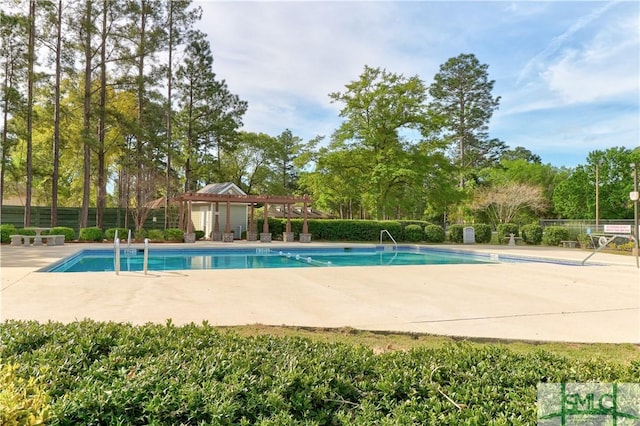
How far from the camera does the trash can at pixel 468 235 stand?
21531 millimetres

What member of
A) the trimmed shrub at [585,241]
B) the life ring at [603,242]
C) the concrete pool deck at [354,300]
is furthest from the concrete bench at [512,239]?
the concrete pool deck at [354,300]

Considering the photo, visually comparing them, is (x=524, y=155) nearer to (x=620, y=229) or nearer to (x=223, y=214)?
(x=620, y=229)

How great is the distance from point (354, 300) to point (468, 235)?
17942 millimetres

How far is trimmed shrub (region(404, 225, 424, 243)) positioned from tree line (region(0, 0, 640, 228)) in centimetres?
216

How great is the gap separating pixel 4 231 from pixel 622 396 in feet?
62.4

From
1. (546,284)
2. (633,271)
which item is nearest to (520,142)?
(633,271)

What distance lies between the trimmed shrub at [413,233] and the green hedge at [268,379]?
19480 mm

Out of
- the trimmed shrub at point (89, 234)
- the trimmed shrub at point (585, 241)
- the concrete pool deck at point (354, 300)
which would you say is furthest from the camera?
the trimmed shrub at point (585, 241)

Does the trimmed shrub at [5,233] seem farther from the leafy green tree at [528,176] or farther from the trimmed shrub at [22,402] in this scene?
the leafy green tree at [528,176]

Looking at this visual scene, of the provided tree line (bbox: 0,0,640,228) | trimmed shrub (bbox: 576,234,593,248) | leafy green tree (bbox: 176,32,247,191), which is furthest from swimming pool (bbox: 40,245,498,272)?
leafy green tree (bbox: 176,32,247,191)

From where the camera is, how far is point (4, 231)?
49.4ft

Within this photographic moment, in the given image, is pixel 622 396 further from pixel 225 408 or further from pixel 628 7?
pixel 628 7

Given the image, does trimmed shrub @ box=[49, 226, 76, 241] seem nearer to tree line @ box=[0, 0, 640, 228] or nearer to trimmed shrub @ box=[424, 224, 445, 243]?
tree line @ box=[0, 0, 640, 228]

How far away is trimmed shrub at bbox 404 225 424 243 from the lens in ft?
70.7
